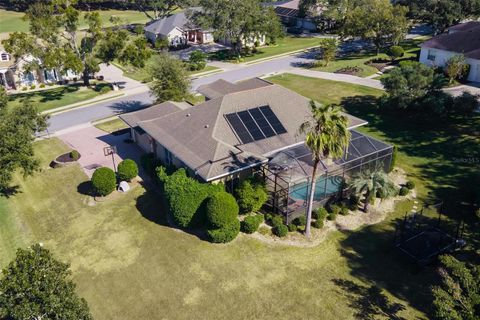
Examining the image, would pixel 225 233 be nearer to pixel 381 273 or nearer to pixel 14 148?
pixel 381 273

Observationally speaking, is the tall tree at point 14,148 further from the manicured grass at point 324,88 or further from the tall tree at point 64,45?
the manicured grass at point 324,88

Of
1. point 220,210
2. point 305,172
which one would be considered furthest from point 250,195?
point 305,172

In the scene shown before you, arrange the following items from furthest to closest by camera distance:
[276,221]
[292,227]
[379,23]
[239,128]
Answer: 1. [379,23]
2. [239,128]
3. [276,221]
4. [292,227]

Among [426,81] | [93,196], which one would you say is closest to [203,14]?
[426,81]

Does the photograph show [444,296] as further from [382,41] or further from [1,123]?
[382,41]

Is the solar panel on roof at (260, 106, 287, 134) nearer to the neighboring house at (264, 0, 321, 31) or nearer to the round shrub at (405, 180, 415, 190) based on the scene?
the round shrub at (405, 180, 415, 190)

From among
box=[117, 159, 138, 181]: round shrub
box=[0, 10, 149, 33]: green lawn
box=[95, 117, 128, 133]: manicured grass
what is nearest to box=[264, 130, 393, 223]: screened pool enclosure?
box=[117, 159, 138, 181]: round shrub
